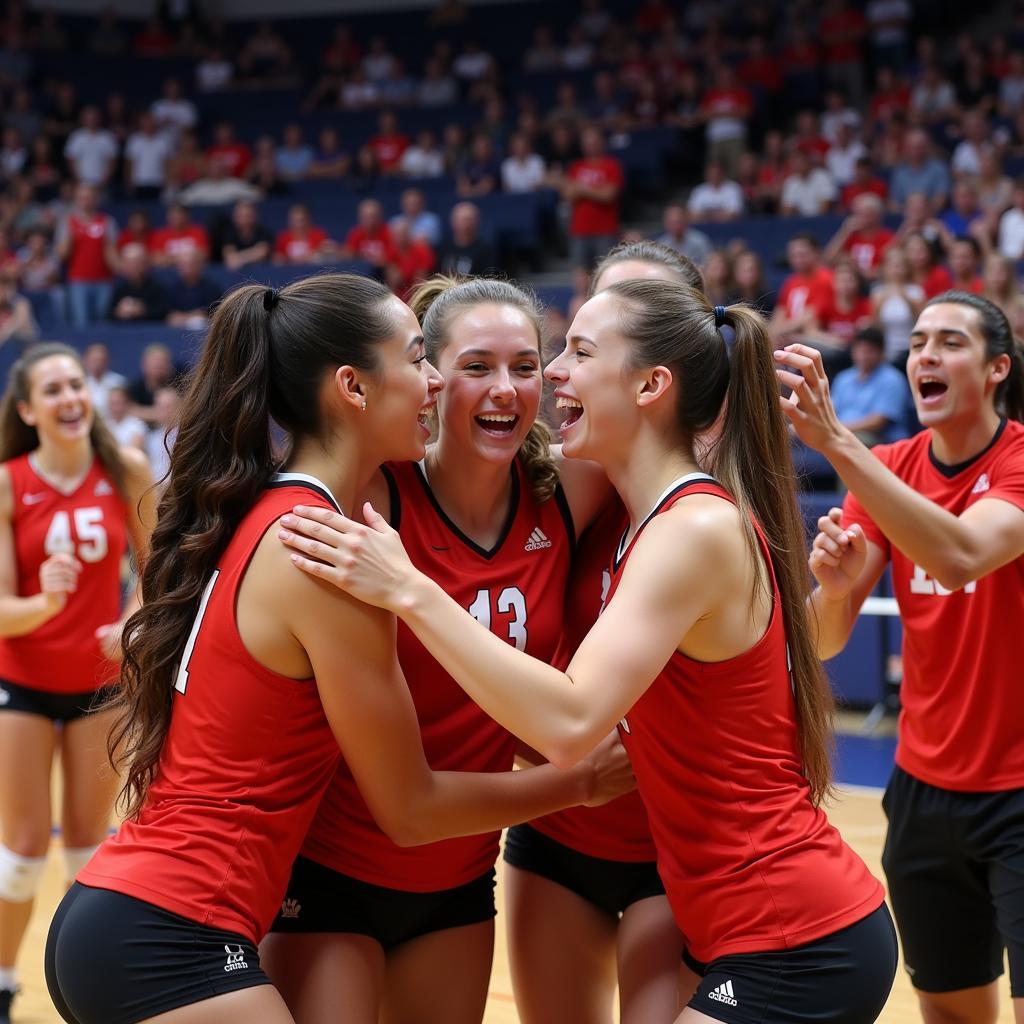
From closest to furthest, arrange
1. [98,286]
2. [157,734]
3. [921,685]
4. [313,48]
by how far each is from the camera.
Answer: [157,734], [921,685], [98,286], [313,48]

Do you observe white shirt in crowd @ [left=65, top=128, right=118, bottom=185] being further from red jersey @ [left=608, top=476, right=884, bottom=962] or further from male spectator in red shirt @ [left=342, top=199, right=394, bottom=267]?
red jersey @ [left=608, top=476, right=884, bottom=962]

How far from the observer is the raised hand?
3016 mm

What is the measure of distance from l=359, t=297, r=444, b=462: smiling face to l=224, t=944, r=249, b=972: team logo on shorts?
0.91 meters

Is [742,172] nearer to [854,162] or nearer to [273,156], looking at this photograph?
[854,162]

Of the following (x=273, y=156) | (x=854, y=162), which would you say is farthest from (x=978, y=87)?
(x=273, y=156)

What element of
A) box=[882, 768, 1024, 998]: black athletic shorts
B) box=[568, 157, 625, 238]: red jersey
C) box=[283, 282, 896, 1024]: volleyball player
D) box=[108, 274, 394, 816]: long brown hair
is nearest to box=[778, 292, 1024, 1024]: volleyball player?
box=[882, 768, 1024, 998]: black athletic shorts

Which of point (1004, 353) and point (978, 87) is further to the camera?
point (978, 87)

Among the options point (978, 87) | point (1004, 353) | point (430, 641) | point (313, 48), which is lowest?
point (430, 641)

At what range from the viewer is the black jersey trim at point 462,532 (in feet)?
9.46

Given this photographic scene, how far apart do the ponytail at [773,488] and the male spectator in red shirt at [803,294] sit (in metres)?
7.44

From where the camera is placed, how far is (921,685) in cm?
347

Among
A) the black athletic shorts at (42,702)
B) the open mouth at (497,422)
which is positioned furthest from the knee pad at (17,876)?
the open mouth at (497,422)

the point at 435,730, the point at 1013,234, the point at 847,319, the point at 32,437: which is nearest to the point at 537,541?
Result: the point at 435,730

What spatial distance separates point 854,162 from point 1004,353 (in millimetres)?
9917
